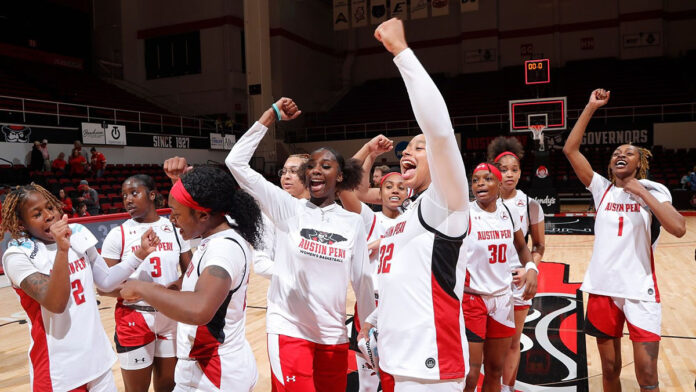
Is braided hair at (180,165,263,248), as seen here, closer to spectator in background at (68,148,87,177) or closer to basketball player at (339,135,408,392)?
basketball player at (339,135,408,392)

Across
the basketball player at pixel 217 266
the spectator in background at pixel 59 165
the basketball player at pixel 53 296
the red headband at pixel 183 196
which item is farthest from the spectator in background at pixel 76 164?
the red headband at pixel 183 196

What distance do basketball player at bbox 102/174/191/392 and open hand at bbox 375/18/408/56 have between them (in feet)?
7.47

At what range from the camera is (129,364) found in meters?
3.38

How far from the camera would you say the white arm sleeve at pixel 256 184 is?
286 cm

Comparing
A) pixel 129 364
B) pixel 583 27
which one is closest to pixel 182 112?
pixel 583 27

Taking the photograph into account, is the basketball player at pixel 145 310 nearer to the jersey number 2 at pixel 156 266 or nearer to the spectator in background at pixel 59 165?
the jersey number 2 at pixel 156 266

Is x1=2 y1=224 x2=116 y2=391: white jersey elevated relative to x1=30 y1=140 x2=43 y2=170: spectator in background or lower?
lower

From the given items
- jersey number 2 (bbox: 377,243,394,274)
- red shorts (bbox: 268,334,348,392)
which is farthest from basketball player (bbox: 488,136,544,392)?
jersey number 2 (bbox: 377,243,394,274)

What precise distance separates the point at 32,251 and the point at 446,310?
2061 mm

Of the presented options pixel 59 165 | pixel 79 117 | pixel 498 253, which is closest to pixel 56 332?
pixel 498 253

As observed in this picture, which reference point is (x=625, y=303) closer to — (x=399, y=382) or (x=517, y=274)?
(x=517, y=274)

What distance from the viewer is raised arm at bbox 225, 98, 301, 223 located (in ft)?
9.39

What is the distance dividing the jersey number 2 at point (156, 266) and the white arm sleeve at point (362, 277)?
1.53 metres

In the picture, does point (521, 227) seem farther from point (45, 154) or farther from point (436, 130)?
point (45, 154)
